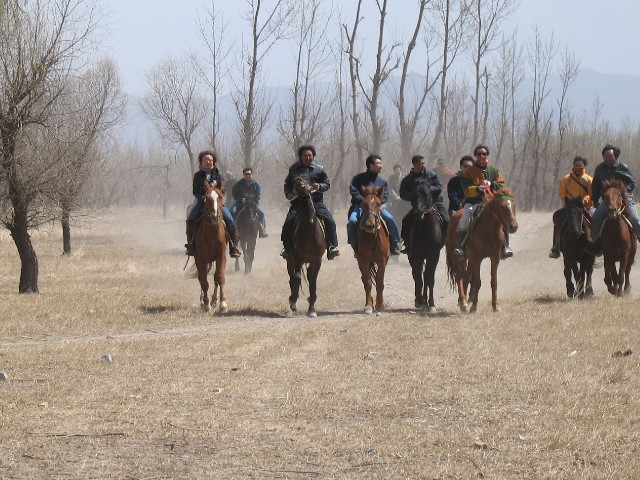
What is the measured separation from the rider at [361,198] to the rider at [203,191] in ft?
6.99

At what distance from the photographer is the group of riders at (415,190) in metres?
16.0

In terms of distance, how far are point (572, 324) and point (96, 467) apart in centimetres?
837

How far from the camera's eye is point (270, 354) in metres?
11.5

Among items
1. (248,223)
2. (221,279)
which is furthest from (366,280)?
(248,223)

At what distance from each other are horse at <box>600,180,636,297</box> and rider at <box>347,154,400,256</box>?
361 cm

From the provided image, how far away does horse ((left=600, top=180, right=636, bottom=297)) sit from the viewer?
54.1ft

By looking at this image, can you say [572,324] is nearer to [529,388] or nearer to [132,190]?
[529,388]

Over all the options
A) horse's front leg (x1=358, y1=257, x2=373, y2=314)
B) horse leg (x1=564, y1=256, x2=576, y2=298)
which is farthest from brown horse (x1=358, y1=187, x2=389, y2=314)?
horse leg (x1=564, y1=256, x2=576, y2=298)

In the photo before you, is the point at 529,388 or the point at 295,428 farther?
the point at 529,388

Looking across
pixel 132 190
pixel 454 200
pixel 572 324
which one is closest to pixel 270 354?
pixel 572 324

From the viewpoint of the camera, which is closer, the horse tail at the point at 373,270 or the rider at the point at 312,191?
the rider at the point at 312,191

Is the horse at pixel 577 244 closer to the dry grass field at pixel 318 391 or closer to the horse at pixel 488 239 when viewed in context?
the dry grass field at pixel 318 391

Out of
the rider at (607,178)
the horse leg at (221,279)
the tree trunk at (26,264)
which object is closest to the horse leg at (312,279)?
the horse leg at (221,279)

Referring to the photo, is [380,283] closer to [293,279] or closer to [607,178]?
[293,279]
